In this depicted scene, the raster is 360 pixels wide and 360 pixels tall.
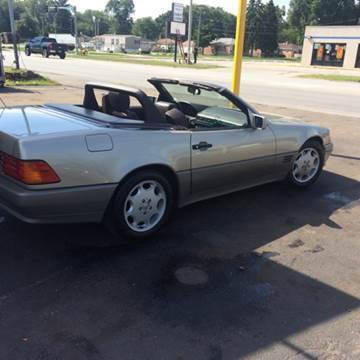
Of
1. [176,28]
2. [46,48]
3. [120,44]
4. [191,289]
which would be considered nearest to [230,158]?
[191,289]

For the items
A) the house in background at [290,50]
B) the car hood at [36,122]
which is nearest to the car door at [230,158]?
the car hood at [36,122]

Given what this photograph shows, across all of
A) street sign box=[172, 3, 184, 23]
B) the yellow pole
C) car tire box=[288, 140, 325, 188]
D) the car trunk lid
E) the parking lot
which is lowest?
the parking lot

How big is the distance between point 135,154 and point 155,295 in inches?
46.2

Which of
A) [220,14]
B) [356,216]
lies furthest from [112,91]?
[220,14]

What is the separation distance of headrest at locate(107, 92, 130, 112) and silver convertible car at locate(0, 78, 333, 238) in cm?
1

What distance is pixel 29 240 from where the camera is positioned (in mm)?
3852

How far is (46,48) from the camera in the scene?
4453cm

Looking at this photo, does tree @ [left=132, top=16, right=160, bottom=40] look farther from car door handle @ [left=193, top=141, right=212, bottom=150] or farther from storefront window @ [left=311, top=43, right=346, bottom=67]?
car door handle @ [left=193, top=141, right=212, bottom=150]

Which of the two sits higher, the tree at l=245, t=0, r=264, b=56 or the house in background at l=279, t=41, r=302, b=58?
A: the tree at l=245, t=0, r=264, b=56

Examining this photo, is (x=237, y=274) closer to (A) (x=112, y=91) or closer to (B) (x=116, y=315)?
Result: (B) (x=116, y=315)

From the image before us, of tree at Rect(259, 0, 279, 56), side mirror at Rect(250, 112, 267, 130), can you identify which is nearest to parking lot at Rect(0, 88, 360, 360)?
side mirror at Rect(250, 112, 267, 130)

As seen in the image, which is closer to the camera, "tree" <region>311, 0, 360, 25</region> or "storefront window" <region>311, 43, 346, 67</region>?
"storefront window" <region>311, 43, 346, 67</region>

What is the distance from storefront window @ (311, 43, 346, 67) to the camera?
4772 centimetres

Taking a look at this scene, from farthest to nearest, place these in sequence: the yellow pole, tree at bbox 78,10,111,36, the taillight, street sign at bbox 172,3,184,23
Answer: tree at bbox 78,10,111,36 → street sign at bbox 172,3,184,23 → the yellow pole → the taillight
